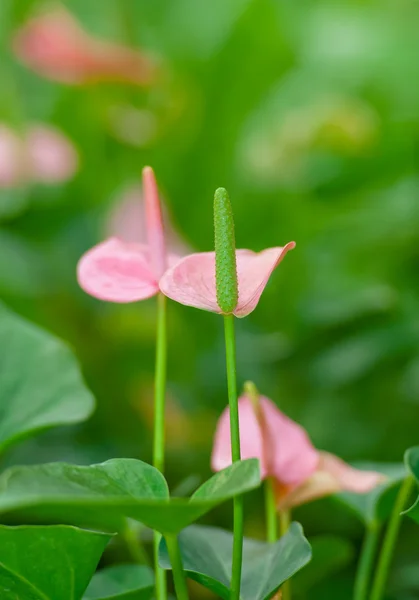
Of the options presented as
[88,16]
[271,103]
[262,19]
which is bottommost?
[271,103]

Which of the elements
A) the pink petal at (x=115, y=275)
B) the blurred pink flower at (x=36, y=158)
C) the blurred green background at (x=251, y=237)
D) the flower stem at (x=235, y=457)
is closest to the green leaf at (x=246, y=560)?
the flower stem at (x=235, y=457)

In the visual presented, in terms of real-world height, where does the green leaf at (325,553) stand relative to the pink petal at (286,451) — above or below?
below

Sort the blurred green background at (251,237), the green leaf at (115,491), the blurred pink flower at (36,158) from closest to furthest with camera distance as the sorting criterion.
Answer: the green leaf at (115,491), the blurred green background at (251,237), the blurred pink flower at (36,158)

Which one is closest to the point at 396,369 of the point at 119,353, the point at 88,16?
the point at 119,353

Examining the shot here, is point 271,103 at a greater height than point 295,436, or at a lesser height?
greater

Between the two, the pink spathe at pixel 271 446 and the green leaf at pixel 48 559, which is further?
the pink spathe at pixel 271 446

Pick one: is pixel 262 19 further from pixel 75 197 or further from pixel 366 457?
pixel 366 457

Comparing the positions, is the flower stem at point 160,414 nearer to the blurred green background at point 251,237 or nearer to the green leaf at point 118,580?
the green leaf at point 118,580

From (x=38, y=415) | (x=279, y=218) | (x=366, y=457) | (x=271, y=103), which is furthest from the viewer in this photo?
(x=271, y=103)

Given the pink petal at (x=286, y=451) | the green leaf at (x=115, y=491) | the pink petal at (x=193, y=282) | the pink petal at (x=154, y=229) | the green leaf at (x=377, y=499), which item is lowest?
the green leaf at (x=377, y=499)
